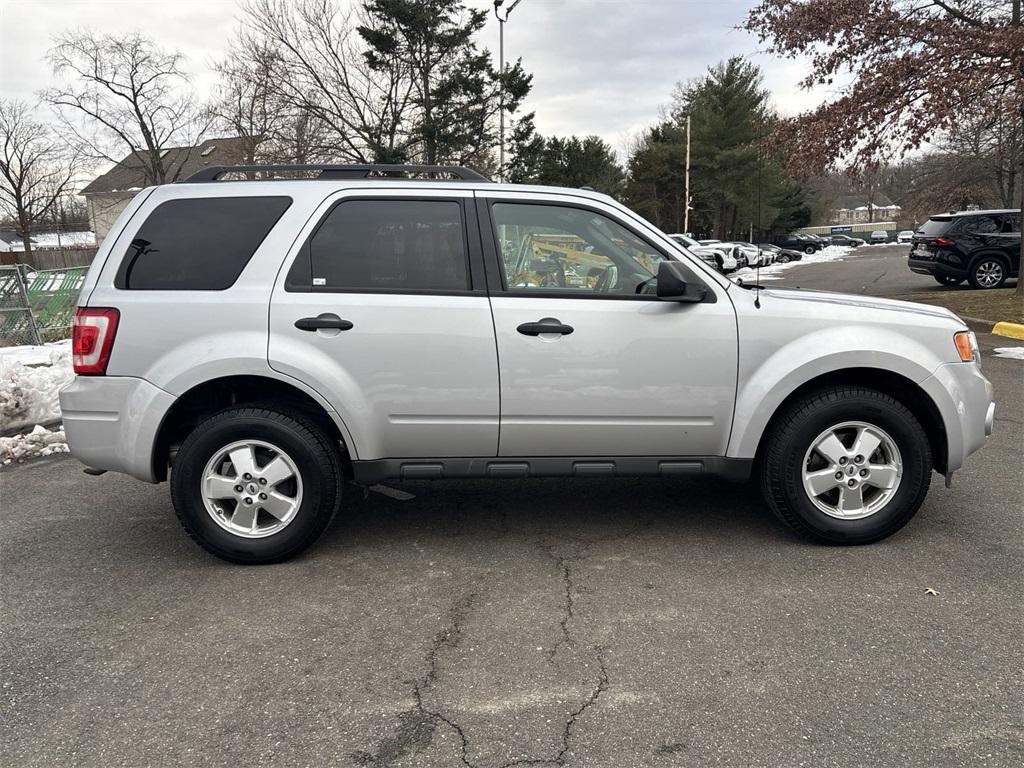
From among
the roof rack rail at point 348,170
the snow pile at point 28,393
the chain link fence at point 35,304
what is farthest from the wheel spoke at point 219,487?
the chain link fence at point 35,304

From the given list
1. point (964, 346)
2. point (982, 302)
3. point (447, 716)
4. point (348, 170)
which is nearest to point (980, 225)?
point (982, 302)

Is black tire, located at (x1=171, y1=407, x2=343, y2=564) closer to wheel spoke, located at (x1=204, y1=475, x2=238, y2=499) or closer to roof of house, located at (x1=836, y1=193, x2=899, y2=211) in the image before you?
wheel spoke, located at (x1=204, y1=475, x2=238, y2=499)

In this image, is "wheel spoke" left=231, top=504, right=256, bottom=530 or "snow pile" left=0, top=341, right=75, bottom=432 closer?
"wheel spoke" left=231, top=504, right=256, bottom=530

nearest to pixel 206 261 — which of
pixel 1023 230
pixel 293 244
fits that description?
pixel 293 244

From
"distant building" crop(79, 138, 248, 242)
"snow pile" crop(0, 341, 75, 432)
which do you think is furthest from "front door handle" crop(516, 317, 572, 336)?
"distant building" crop(79, 138, 248, 242)

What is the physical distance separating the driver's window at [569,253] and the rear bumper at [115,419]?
1869 mm

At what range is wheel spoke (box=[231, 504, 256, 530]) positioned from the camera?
3713mm

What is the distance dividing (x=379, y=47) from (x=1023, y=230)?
20.2m

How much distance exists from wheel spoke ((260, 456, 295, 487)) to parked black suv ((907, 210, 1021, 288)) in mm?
17012

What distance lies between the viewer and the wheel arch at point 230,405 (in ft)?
12.2

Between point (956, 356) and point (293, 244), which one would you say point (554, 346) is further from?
point (956, 356)

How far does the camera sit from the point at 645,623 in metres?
3.17

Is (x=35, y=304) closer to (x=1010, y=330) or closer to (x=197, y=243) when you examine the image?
(x=197, y=243)

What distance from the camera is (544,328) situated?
3660mm
